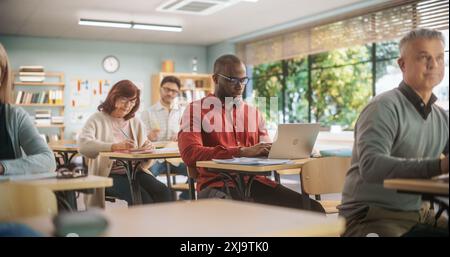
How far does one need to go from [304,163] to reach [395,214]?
2.52 ft

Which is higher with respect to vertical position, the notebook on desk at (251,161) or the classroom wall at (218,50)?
the classroom wall at (218,50)

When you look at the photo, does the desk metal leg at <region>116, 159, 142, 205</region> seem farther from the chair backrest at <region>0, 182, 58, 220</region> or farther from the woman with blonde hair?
the chair backrest at <region>0, 182, 58, 220</region>

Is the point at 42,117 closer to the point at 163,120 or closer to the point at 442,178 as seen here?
the point at 163,120

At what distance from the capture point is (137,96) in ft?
13.8

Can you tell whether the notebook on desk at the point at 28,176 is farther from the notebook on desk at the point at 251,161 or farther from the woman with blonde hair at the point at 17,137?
the notebook on desk at the point at 251,161

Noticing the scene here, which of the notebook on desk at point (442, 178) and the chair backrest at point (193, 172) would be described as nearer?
the notebook on desk at point (442, 178)

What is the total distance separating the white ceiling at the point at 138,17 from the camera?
7012 mm

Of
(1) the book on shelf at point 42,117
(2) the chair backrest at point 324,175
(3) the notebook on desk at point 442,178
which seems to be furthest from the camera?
(1) the book on shelf at point 42,117

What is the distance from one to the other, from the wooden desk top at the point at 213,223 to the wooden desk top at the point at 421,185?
498 mm

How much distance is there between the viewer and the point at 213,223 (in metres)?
1.21

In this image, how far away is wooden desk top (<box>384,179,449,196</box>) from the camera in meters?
1.56

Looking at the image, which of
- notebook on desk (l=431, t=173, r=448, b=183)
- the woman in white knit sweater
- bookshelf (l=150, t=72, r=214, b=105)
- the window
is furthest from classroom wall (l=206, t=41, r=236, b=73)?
notebook on desk (l=431, t=173, r=448, b=183)

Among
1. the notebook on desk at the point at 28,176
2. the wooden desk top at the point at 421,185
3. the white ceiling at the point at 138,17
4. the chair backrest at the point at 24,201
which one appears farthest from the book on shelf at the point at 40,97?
the wooden desk top at the point at 421,185

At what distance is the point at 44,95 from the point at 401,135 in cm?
799
